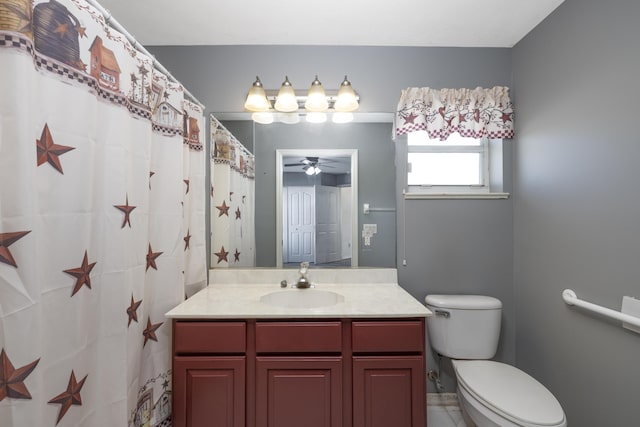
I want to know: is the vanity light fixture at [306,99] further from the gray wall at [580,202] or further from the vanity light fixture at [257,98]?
the gray wall at [580,202]

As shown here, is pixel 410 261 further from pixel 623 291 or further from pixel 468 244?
pixel 623 291

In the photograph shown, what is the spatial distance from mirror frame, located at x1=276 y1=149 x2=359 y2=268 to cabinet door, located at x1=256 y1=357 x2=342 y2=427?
65cm

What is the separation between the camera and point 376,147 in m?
1.77

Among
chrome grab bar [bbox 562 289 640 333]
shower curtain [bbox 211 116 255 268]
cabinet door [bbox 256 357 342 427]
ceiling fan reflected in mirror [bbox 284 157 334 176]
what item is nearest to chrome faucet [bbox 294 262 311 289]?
shower curtain [bbox 211 116 255 268]

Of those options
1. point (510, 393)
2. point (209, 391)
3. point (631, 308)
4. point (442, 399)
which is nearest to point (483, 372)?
point (510, 393)

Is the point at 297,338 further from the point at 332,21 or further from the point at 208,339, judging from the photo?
the point at 332,21

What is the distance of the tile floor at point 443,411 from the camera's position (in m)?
1.61

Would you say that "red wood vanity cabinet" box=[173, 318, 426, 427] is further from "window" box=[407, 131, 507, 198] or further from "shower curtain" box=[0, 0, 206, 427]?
"window" box=[407, 131, 507, 198]

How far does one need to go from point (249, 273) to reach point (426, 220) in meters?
1.20

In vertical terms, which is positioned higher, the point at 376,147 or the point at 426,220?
the point at 376,147

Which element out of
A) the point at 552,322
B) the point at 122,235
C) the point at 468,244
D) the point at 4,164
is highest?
the point at 4,164

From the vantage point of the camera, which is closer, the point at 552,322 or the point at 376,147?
the point at 552,322

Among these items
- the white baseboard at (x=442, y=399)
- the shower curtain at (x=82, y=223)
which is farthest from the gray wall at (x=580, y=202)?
the shower curtain at (x=82, y=223)

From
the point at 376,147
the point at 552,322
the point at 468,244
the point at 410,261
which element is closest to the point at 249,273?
the point at 410,261
